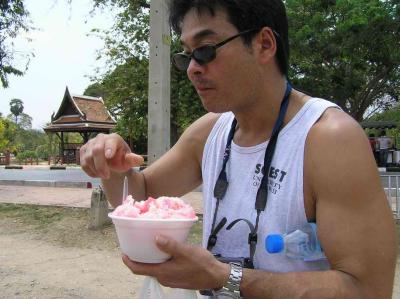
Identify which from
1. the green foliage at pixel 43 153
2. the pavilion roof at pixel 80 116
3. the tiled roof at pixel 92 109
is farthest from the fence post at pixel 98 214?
the green foliage at pixel 43 153

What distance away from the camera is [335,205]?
4.34ft

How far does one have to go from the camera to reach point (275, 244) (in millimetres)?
1354

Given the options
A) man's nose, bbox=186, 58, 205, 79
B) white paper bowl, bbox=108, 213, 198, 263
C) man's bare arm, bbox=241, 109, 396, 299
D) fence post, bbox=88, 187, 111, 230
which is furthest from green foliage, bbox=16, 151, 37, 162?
man's bare arm, bbox=241, 109, 396, 299

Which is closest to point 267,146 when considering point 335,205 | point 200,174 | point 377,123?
point 335,205

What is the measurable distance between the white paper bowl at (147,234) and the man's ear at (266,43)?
0.68 metres

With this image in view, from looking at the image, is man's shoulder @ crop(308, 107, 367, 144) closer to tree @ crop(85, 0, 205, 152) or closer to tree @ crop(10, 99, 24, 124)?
tree @ crop(85, 0, 205, 152)

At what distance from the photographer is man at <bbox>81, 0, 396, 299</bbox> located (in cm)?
129

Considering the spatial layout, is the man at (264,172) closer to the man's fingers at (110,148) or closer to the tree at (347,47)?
the man's fingers at (110,148)

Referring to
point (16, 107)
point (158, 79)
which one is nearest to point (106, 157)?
point (158, 79)

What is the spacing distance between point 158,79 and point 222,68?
141 inches

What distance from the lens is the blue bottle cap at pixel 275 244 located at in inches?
53.4

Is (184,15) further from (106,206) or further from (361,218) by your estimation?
(106,206)

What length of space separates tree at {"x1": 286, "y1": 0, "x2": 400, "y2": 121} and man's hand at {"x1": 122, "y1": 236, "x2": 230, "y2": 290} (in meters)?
11.0

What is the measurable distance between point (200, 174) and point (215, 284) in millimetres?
780
